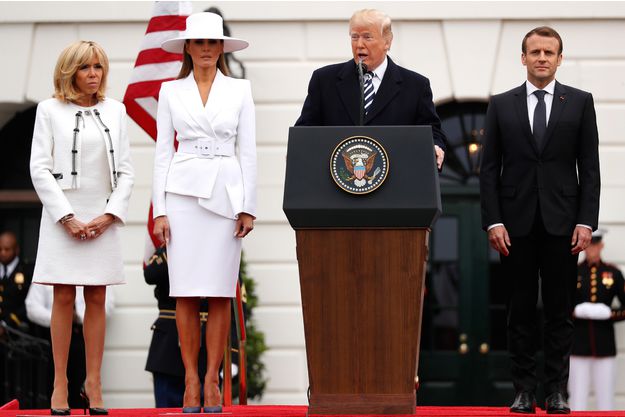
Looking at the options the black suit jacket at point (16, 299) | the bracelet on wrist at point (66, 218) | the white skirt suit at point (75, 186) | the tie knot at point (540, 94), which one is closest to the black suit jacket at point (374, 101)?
the tie knot at point (540, 94)

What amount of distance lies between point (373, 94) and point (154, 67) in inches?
110

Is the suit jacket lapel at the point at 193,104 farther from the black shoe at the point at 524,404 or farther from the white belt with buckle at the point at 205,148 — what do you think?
the black shoe at the point at 524,404

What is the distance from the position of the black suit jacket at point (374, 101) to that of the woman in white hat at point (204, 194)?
0.37 m

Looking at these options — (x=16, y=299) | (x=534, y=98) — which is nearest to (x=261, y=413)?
(x=534, y=98)

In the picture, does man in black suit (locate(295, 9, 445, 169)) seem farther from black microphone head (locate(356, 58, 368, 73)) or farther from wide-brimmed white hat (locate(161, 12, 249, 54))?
wide-brimmed white hat (locate(161, 12, 249, 54))

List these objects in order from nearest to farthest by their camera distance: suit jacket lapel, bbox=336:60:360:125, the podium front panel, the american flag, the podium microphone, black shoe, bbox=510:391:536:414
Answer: the podium front panel
the podium microphone
black shoe, bbox=510:391:536:414
suit jacket lapel, bbox=336:60:360:125
the american flag

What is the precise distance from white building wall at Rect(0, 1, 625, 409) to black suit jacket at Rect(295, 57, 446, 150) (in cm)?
546

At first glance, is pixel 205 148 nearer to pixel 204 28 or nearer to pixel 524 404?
pixel 204 28

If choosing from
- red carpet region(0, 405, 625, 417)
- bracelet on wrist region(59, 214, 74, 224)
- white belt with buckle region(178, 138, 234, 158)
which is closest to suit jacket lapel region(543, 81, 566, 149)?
red carpet region(0, 405, 625, 417)

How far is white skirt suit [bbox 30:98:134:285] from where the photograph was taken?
7652 millimetres

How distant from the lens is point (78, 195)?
303 inches

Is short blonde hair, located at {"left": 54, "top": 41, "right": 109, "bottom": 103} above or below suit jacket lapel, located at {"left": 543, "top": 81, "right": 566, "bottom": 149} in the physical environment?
above

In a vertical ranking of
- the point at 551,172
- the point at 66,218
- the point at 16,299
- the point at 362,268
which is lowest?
the point at 16,299

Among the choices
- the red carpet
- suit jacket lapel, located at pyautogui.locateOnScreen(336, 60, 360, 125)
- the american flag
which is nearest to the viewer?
the red carpet
